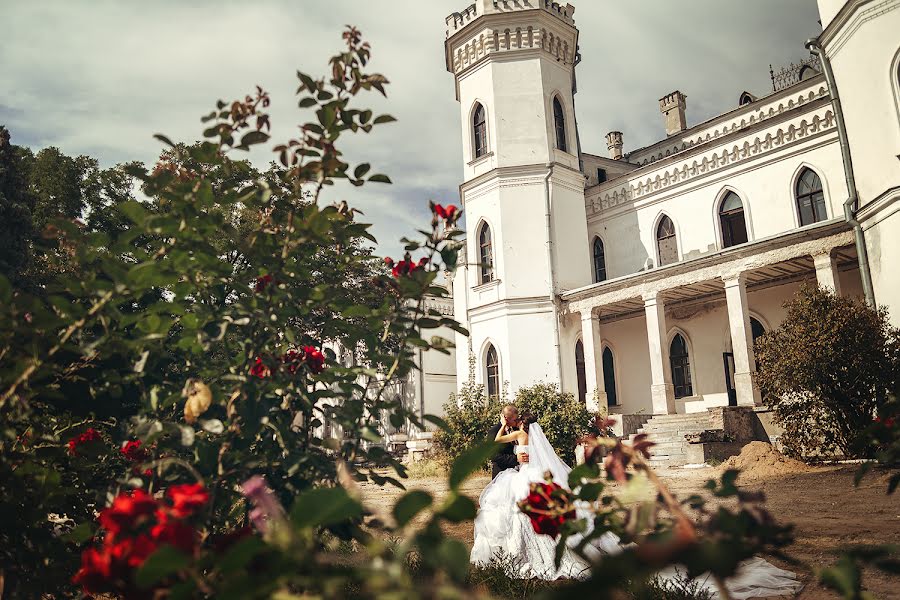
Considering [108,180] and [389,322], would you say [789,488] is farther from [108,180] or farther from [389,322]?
[108,180]

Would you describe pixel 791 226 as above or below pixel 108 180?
below

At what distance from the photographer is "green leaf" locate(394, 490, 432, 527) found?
110 centimetres

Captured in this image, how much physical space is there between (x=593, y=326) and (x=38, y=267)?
17736 millimetres

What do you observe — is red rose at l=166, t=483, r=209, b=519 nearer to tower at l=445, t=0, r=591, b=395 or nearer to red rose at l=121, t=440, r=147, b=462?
red rose at l=121, t=440, r=147, b=462

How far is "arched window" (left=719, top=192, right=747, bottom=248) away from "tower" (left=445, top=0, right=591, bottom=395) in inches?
183

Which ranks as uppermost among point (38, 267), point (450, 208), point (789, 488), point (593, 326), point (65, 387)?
point (38, 267)

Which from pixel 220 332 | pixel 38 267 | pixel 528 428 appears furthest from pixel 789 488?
pixel 38 267

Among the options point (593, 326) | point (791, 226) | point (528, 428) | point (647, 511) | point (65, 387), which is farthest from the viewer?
point (593, 326)

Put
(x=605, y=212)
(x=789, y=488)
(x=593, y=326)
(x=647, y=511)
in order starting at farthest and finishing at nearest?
(x=605, y=212) → (x=593, y=326) → (x=789, y=488) → (x=647, y=511)

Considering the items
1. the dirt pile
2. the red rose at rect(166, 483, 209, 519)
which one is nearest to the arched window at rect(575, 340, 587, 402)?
the dirt pile

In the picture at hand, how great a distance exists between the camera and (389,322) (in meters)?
2.60

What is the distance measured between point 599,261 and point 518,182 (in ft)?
15.5

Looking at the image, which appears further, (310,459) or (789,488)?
(789,488)

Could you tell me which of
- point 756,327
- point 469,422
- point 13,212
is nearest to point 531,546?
point 469,422
